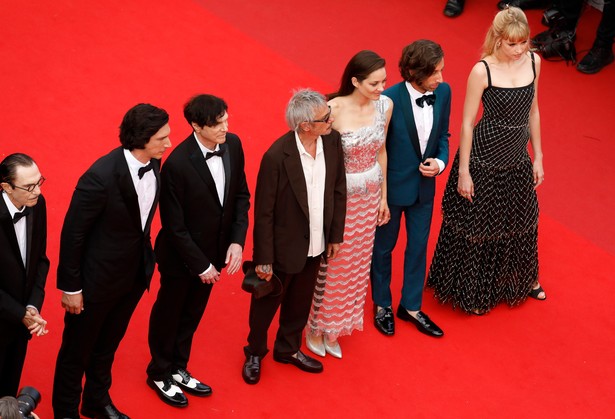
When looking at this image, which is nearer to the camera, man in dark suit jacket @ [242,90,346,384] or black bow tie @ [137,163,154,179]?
black bow tie @ [137,163,154,179]

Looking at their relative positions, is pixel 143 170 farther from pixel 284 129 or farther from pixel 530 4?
pixel 530 4

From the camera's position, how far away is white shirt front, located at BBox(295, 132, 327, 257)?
432cm

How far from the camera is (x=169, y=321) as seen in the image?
4391mm

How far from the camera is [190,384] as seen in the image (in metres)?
4.59

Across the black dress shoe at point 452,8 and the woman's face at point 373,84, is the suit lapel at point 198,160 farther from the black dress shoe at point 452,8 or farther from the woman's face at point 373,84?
the black dress shoe at point 452,8

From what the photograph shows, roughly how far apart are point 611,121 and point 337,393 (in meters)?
3.24

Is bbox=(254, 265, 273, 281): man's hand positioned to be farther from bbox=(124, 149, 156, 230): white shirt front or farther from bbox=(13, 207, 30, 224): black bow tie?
bbox=(13, 207, 30, 224): black bow tie

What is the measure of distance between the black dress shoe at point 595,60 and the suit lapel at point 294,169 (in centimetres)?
372

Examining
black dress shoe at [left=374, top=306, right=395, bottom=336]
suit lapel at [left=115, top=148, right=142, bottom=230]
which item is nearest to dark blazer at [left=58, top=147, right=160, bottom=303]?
suit lapel at [left=115, top=148, right=142, bottom=230]

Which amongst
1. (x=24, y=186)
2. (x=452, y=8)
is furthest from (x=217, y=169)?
(x=452, y=8)

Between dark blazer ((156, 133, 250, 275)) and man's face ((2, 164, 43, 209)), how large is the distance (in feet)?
1.92

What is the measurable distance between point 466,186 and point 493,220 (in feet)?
0.89

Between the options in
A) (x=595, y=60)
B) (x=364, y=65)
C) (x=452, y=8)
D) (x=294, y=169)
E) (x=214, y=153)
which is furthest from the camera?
(x=452, y=8)

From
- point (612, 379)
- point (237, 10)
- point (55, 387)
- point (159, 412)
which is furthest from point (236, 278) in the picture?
point (237, 10)
